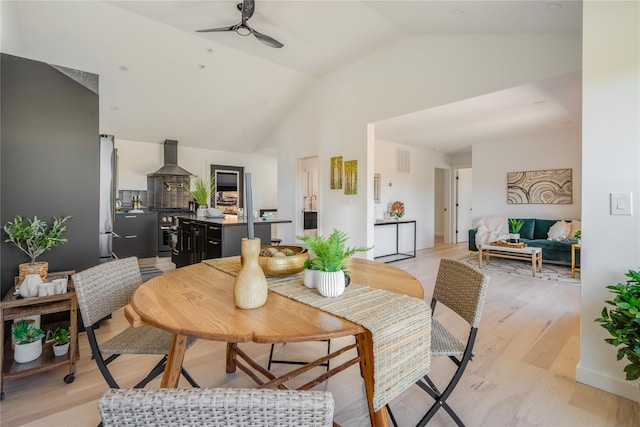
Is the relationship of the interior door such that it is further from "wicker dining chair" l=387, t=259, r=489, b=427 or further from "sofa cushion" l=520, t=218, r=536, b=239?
"wicker dining chair" l=387, t=259, r=489, b=427

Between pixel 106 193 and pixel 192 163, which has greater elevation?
pixel 192 163

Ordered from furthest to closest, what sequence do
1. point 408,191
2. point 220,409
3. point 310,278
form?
1. point 408,191
2. point 310,278
3. point 220,409

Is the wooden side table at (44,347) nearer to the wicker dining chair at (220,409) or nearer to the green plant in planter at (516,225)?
the wicker dining chair at (220,409)

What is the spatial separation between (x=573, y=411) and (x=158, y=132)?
7.38 m

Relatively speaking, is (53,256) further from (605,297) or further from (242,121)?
(242,121)

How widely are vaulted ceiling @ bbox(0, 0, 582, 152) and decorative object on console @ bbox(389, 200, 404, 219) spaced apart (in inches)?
56.1

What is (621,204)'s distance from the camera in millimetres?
1814

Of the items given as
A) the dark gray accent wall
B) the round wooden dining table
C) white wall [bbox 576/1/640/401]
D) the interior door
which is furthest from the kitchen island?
the interior door

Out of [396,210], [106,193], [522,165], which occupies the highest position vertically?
[522,165]

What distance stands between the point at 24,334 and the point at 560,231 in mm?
7231

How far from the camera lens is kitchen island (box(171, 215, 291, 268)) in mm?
4195

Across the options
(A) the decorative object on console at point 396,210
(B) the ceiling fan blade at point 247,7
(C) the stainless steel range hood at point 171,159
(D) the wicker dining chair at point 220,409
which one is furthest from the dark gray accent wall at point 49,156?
(A) the decorative object on console at point 396,210

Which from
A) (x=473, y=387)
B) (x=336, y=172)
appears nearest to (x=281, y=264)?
(x=473, y=387)

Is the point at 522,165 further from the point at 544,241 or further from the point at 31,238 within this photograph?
the point at 31,238
